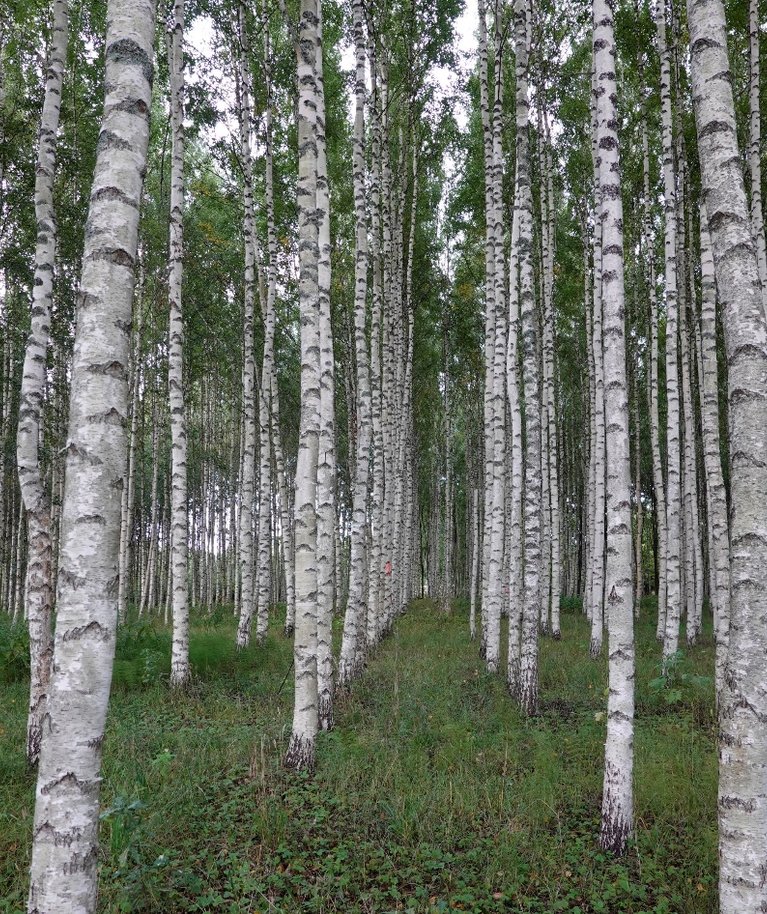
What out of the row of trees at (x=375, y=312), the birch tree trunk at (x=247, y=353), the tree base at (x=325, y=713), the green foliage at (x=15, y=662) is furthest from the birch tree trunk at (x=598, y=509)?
the green foliage at (x=15, y=662)

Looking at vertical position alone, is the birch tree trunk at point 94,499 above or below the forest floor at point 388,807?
above

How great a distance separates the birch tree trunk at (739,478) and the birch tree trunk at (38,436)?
5.16 meters

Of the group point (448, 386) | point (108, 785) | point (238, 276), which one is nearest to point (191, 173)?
point (238, 276)

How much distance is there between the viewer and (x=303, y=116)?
6012mm

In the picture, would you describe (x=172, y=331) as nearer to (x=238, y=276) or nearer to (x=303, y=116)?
(x=303, y=116)

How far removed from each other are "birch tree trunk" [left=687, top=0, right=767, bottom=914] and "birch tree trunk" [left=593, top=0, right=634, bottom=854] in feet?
4.71

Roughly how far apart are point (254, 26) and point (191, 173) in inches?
197

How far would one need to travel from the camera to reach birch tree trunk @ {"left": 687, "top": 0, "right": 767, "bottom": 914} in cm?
267

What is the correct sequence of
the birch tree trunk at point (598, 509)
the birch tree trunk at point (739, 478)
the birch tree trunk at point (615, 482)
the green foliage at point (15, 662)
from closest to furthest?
the birch tree trunk at point (739, 478) < the birch tree trunk at point (615, 482) < the green foliage at point (15, 662) < the birch tree trunk at point (598, 509)

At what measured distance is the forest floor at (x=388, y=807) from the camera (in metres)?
3.73

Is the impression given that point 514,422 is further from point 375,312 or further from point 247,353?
point 247,353

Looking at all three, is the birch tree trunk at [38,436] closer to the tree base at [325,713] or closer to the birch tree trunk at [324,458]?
the birch tree trunk at [324,458]

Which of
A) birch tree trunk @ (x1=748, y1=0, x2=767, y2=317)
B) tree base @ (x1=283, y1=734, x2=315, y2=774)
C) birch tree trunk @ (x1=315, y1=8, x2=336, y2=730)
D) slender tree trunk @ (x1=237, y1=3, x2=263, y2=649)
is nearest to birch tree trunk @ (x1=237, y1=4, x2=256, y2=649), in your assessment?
slender tree trunk @ (x1=237, y1=3, x2=263, y2=649)

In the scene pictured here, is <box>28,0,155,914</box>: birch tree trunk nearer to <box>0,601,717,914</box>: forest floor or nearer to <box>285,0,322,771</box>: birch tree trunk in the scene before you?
<box>0,601,717,914</box>: forest floor
